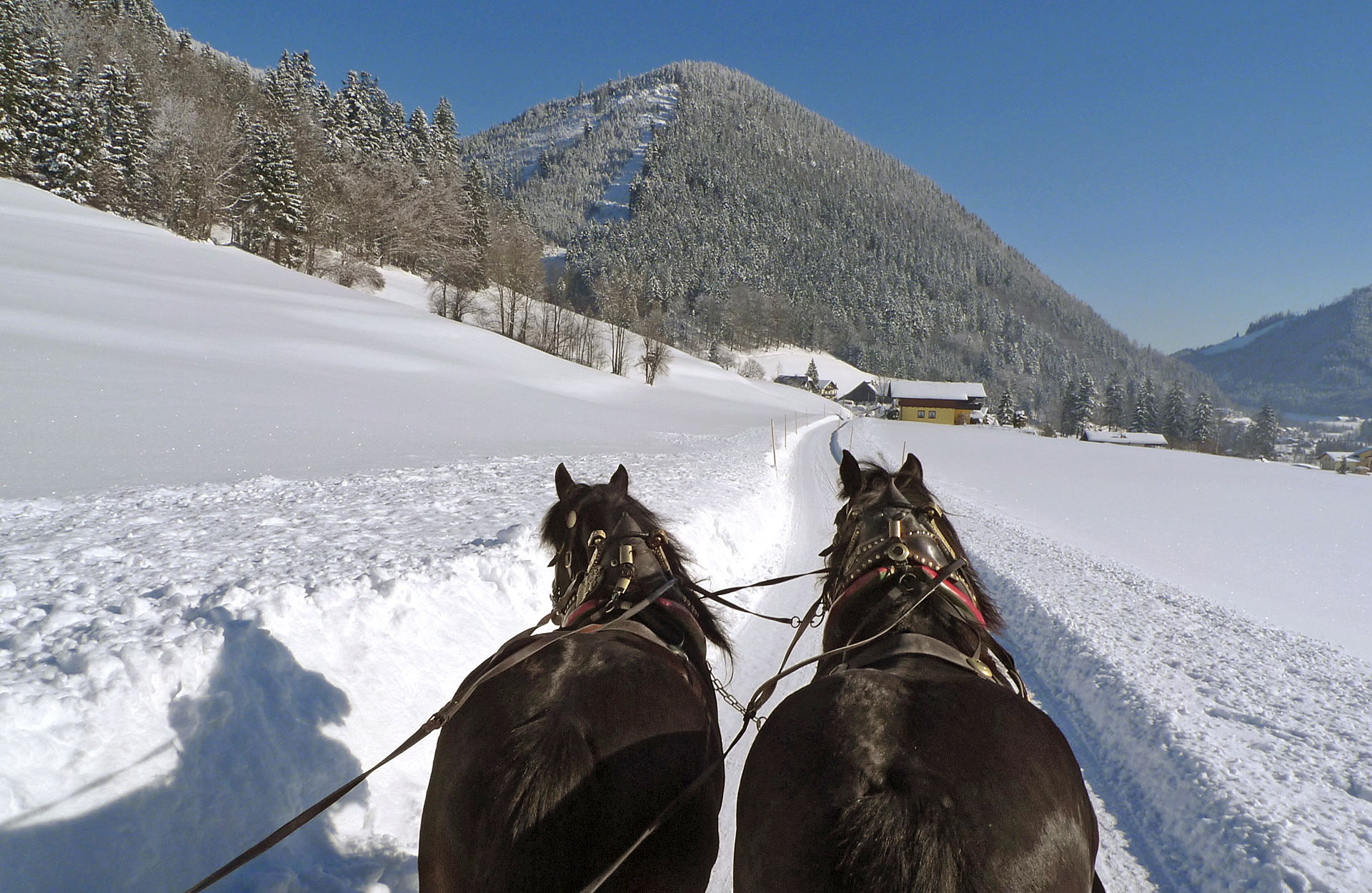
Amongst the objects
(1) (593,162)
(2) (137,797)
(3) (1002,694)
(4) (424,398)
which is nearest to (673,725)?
(3) (1002,694)

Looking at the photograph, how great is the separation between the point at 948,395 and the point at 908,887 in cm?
7890

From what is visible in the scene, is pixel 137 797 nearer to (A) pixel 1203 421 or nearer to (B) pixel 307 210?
(B) pixel 307 210

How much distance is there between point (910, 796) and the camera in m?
1.37

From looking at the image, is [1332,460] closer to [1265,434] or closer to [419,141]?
[1265,434]

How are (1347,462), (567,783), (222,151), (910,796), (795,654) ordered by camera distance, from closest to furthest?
(910,796)
(567,783)
(795,654)
(222,151)
(1347,462)

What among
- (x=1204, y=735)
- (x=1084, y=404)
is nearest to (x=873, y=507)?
(x=1204, y=735)

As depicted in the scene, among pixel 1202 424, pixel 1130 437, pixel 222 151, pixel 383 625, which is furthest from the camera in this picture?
pixel 1202 424

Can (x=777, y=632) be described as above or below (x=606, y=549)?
below

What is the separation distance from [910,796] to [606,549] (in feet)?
6.01

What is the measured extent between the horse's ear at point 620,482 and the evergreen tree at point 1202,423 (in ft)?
264

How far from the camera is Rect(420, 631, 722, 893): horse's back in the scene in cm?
155

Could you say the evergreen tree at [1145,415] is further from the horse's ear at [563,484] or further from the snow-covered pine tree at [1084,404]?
the horse's ear at [563,484]

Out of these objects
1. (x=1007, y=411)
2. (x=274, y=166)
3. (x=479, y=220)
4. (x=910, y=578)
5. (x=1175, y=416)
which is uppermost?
(x=479, y=220)

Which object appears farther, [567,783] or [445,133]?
[445,133]
